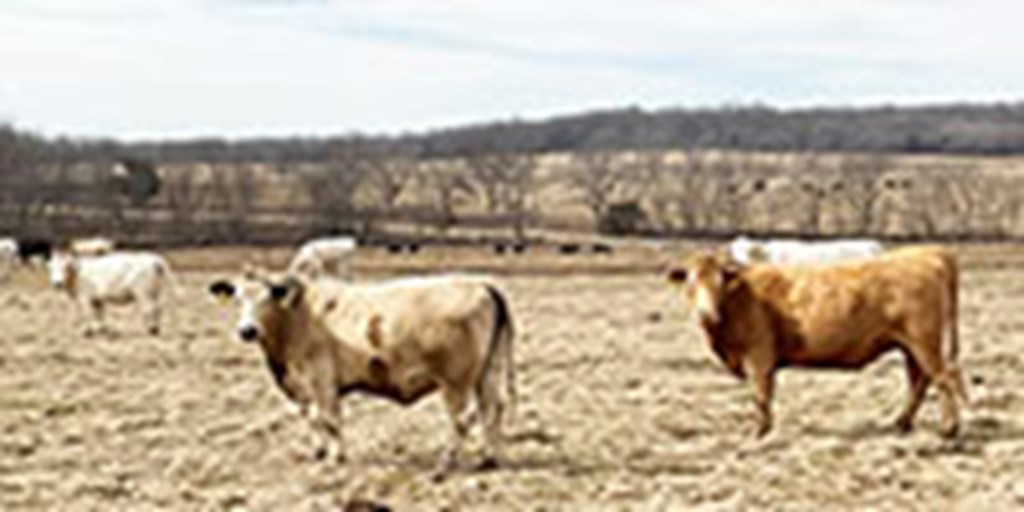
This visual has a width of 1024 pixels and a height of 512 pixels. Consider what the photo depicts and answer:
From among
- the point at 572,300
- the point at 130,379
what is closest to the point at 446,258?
the point at 572,300

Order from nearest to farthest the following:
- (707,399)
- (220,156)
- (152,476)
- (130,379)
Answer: (152,476) < (707,399) < (130,379) < (220,156)

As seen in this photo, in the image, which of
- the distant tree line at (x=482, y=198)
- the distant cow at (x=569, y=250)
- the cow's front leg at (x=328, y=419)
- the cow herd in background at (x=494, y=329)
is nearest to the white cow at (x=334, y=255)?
the distant cow at (x=569, y=250)

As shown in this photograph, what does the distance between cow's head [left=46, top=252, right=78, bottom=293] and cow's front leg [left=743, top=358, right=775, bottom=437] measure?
48.2 ft

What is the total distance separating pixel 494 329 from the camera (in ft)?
34.5

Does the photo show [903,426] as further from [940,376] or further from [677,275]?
[677,275]

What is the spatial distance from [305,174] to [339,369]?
91.1m

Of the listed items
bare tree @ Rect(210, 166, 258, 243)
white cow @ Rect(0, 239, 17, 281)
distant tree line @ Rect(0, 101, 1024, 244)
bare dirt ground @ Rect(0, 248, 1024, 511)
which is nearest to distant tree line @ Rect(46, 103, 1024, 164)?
distant tree line @ Rect(0, 101, 1024, 244)

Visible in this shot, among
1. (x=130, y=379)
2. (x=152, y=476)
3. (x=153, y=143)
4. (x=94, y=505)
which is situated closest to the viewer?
(x=94, y=505)

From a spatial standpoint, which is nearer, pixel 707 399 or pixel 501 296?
pixel 501 296

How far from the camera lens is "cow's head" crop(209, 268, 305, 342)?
1074 centimetres

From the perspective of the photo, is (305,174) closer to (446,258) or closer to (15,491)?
(446,258)

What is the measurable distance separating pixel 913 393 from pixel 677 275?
2.13 metres

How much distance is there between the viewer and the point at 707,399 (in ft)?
44.9

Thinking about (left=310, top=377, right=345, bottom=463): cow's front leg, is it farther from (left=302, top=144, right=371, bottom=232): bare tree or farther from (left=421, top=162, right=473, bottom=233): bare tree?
(left=421, top=162, right=473, bottom=233): bare tree
